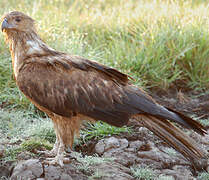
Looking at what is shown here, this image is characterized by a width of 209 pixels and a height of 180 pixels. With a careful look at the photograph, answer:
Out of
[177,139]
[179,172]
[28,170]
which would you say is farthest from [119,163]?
[28,170]

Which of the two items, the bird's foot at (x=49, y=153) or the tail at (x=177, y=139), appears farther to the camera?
the bird's foot at (x=49, y=153)

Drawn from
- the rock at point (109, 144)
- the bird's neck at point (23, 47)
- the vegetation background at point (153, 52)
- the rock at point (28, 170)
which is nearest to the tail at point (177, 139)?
the rock at point (109, 144)

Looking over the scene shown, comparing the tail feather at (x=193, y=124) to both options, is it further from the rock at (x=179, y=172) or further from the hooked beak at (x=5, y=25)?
the hooked beak at (x=5, y=25)

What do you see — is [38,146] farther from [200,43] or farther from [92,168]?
[200,43]

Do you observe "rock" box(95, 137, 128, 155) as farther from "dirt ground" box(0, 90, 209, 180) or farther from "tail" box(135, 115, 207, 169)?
"tail" box(135, 115, 207, 169)

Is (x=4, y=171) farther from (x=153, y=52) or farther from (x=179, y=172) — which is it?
(x=153, y=52)

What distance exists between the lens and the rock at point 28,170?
12.5 ft

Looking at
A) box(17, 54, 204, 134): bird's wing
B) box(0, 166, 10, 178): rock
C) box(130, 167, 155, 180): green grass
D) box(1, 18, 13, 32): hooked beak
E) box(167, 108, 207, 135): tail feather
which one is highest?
box(1, 18, 13, 32): hooked beak

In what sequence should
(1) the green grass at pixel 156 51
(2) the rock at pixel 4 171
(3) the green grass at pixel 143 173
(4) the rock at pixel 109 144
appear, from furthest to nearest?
1. (1) the green grass at pixel 156 51
2. (4) the rock at pixel 109 144
3. (3) the green grass at pixel 143 173
4. (2) the rock at pixel 4 171

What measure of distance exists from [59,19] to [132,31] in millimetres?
1648

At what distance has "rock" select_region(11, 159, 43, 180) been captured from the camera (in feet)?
12.5

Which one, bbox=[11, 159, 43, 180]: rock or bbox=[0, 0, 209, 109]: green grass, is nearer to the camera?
bbox=[11, 159, 43, 180]: rock

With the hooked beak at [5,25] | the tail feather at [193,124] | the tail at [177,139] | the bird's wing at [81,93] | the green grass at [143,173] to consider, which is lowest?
the green grass at [143,173]

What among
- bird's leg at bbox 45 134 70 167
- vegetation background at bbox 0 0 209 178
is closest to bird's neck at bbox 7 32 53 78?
bird's leg at bbox 45 134 70 167
